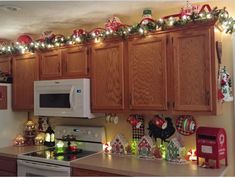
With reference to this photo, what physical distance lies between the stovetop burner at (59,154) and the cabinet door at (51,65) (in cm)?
84

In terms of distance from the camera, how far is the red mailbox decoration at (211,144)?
7.00ft

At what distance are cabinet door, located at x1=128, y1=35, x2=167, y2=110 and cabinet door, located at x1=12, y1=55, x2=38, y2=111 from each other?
1330 mm

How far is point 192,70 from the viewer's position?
216cm

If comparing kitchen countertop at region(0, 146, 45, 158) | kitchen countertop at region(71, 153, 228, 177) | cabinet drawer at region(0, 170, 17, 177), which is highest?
kitchen countertop at region(71, 153, 228, 177)

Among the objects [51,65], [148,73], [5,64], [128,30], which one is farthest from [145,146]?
[5,64]

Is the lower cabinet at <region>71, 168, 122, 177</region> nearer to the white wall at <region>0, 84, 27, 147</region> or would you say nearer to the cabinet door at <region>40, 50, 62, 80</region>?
the cabinet door at <region>40, 50, 62, 80</region>

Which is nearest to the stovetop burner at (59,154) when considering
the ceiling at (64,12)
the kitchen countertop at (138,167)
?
the kitchen countertop at (138,167)

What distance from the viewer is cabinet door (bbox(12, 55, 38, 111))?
318cm

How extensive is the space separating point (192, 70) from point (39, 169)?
5.77 ft

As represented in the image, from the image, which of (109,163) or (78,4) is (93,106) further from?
(78,4)

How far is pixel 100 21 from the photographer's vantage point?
9.51ft

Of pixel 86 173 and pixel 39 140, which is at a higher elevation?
pixel 39 140

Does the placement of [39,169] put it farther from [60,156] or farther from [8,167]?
[8,167]

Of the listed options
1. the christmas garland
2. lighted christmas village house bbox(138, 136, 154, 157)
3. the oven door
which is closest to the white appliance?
the oven door
